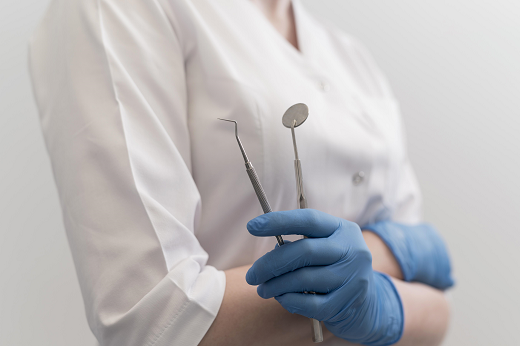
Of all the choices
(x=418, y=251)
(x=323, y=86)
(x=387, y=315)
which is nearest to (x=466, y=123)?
(x=418, y=251)

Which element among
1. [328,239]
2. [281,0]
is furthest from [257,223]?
[281,0]

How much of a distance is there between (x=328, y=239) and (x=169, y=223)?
0.62 feet

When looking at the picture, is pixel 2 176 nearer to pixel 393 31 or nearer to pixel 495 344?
pixel 393 31

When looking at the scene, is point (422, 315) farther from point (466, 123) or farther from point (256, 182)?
point (466, 123)

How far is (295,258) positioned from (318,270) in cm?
4

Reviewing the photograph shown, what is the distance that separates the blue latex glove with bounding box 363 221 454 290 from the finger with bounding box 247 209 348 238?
0.32 meters

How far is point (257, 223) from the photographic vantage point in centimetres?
39

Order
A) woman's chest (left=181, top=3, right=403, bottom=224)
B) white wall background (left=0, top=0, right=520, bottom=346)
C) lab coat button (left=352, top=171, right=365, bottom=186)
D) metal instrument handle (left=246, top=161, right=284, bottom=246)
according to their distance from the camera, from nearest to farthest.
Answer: metal instrument handle (left=246, top=161, right=284, bottom=246) < woman's chest (left=181, top=3, right=403, bottom=224) < lab coat button (left=352, top=171, right=365, bottom=186) < white wall background (left=0, top=0, right=520, bottom=346)

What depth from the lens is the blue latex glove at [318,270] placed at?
41 cm

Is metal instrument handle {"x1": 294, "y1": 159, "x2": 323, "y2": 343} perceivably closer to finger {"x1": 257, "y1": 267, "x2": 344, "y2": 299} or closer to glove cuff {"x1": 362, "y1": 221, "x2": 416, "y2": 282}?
finger {"x1": 257, "y1": 267, "x2": 344, "y2": 299}

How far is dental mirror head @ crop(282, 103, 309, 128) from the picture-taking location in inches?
15.6

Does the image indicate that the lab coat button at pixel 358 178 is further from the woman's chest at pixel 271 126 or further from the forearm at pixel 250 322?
the forearm at pixel 250 322

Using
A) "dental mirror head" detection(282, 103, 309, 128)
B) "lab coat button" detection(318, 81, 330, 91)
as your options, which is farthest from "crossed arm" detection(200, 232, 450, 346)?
"lab coat button" detection(318, 81, 330, 91)

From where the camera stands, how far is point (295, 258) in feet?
1.34
